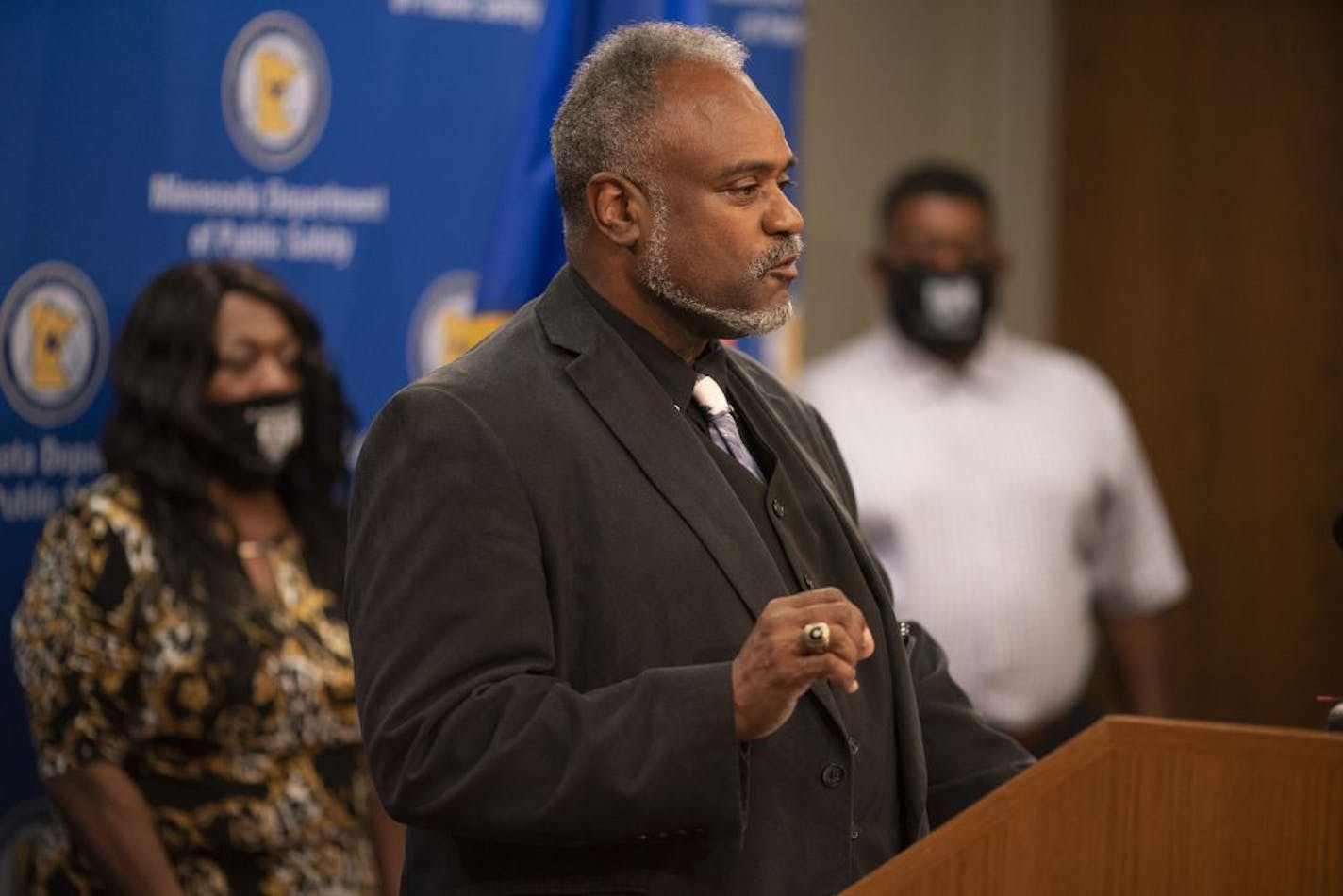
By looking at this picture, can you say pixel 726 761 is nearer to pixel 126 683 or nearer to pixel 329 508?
pixel 126 683

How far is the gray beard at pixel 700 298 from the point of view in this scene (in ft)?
7.49

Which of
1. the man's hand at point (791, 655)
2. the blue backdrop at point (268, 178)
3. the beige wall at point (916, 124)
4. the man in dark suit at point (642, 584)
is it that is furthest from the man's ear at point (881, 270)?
the man's hand at point (791, 655)

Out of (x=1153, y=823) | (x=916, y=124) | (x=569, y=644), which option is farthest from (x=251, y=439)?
(x=916, y=124)

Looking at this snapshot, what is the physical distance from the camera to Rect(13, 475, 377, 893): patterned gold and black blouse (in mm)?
3322

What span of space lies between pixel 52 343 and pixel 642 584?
1.88m

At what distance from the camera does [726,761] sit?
78.7 inches

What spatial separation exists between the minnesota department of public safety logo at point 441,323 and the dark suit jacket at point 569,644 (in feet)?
6.20

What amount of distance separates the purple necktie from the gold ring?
1.56 ft

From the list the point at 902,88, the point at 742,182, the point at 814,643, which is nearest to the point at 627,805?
the point at 814,643

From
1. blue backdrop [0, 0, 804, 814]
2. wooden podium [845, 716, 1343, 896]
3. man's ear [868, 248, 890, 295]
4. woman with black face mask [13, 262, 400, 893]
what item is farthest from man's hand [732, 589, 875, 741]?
man's ear [868, 248, 890, 295]

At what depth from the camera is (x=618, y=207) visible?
2.32 metres

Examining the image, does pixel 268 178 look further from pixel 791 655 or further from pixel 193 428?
pixel 791 655

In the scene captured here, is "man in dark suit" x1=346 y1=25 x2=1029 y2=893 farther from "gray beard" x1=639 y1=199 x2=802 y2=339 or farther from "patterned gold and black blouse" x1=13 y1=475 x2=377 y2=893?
"patterned gold and black blouse" x1=13 y1=475 x2=377 y2=893

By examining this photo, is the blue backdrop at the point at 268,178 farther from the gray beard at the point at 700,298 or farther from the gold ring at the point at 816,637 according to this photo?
the gold ring at the point at 816,637
